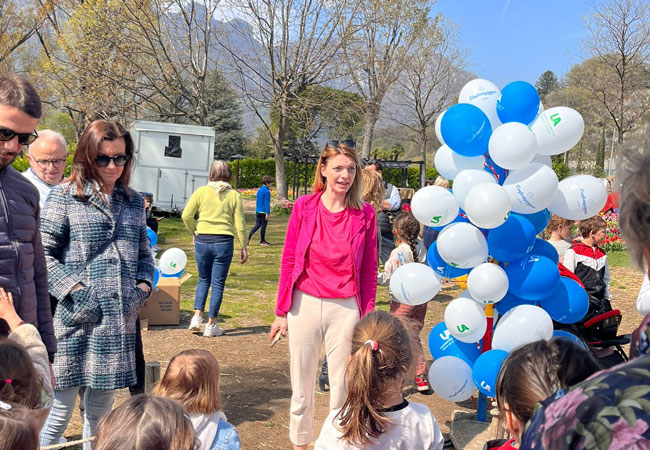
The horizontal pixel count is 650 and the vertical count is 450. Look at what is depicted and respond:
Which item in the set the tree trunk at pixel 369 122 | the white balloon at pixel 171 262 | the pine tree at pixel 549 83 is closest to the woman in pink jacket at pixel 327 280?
the white balloon at pixel 171 262

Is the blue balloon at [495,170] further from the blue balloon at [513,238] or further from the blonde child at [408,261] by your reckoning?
the blonde child at [408,261]

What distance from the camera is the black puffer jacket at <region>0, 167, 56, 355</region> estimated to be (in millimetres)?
2350

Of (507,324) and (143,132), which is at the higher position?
(143,132)

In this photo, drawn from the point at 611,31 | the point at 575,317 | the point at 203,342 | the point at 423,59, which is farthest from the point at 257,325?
the point at 423,59

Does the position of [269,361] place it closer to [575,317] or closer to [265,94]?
[575,317]

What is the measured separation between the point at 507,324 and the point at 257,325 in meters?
4.37

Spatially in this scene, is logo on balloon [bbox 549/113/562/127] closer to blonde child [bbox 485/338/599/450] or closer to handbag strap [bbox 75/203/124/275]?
blonde child [bbox 485/338/599/450]

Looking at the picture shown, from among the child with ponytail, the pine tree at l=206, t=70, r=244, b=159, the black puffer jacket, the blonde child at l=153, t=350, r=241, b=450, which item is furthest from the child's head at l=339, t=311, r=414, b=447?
the pine tree at l=206, t=70, r=244, b=159

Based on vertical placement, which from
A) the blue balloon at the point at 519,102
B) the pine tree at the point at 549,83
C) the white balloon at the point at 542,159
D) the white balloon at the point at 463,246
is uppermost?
the pine tree at the point at 549,83

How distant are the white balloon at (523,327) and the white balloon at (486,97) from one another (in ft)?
3.96

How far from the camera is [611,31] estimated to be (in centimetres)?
2333

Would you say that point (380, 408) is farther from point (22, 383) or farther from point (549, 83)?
point (549, 83)

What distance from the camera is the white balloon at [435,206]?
378cm

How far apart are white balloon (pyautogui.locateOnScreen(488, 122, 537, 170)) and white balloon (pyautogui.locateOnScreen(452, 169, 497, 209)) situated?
203 millimetres
